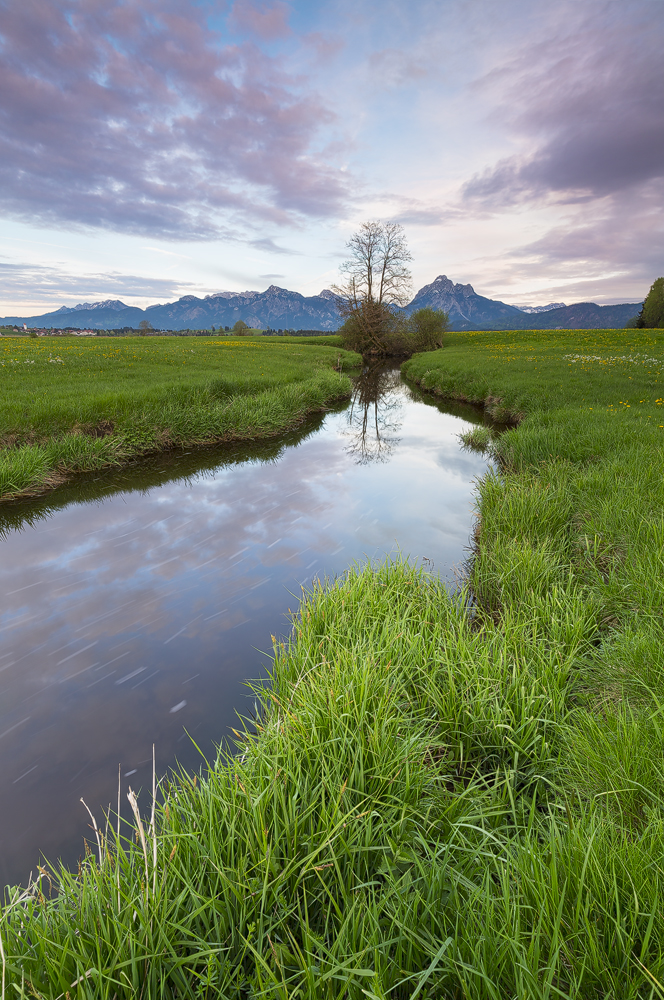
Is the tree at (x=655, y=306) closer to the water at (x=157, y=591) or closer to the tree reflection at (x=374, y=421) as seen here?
the tree reflection at (x=374, y=421)

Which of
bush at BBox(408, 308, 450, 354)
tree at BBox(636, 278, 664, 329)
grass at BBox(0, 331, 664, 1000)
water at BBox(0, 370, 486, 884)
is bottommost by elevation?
water at BBox(0, 370, 486, 884)

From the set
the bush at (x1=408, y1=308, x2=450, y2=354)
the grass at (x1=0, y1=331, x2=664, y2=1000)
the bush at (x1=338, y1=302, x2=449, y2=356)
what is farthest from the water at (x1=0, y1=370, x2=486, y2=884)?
the bush at (x1=408, y1=308, x2=450, y2=354)

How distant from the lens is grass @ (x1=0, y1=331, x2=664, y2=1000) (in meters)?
1.52

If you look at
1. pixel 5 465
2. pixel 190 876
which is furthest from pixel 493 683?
pixel 5 465

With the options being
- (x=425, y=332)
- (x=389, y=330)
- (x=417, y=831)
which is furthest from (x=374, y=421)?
(x=425, y=332)

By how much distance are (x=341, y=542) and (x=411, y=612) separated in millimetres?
2925

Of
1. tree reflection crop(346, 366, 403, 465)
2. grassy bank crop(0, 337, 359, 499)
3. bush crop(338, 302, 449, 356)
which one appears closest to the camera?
grassy bank crop(0, 337, 359, 499)

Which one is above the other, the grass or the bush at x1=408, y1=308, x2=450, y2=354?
the bush at x1=408, y1=308, x2=450, y2=354

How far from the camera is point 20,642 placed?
15.8 ft

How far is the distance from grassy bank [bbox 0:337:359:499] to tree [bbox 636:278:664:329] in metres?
76.1

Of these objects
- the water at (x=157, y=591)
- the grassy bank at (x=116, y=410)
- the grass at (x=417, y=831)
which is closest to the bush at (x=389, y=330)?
the grassy bank at (x=116, y=410)

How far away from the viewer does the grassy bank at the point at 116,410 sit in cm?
945

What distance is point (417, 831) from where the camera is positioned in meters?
2.24

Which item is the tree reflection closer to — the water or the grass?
the water
